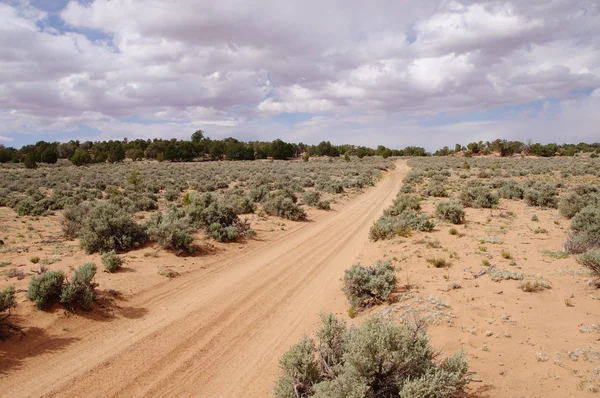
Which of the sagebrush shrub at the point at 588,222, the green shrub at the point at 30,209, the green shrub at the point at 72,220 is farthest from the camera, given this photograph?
the green shrub at the point at 30,209

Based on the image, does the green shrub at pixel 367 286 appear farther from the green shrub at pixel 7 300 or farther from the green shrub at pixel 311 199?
the green shrub at pixel 311 199

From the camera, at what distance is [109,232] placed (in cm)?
1237

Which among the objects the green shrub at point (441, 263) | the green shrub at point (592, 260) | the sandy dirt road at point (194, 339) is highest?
the green shrub at point (592, 260)

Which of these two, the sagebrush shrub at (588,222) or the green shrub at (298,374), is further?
the sagebrush shrub at (588,222)

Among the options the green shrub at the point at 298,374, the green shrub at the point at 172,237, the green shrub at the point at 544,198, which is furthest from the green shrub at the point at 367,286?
the green shrub at the point at 544,198

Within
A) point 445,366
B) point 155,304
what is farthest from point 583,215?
point 155,304

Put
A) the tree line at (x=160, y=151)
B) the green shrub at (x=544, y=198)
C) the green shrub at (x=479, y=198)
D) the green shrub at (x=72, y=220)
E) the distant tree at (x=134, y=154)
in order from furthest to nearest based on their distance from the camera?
the distant tree at (x=134, y=154) → the tree line at (x=160, y=151) → the green shrub at (x=479, y=198) → the green shrub at (x=544, y=198) → the green shrub at (x=72, y=220)

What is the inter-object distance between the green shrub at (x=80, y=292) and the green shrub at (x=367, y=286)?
251 inches

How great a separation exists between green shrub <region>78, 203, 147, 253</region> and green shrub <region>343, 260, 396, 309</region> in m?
8.60

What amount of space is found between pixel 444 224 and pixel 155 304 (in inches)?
508

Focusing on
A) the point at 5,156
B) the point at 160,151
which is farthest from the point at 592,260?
the point at 5,156

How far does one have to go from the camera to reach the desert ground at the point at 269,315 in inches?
221

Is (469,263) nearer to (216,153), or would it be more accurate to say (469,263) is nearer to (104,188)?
(104,188)

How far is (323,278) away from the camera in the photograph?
10.6 metres
